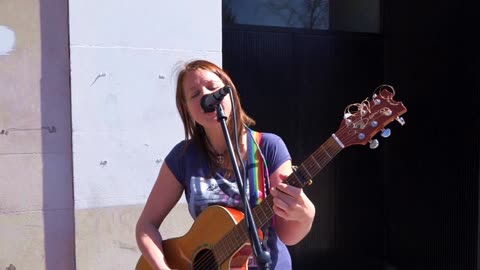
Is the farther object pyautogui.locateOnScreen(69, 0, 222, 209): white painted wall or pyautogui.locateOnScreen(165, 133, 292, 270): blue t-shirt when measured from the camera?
pyautogui.locateOnScreen(69, 0, 222, 209): white painted wall

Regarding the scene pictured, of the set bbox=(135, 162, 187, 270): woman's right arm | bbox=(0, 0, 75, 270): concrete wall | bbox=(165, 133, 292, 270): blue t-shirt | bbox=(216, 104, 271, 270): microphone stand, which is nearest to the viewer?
bbox=(216, 104, 271, 270): microphone stand

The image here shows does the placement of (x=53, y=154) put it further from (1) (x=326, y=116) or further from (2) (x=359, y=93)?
(2) (x=359, y=93)

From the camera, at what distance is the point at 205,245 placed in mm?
2207

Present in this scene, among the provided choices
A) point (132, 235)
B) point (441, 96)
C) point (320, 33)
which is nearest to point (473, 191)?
point (441, 96)

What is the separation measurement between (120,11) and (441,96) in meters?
2.53

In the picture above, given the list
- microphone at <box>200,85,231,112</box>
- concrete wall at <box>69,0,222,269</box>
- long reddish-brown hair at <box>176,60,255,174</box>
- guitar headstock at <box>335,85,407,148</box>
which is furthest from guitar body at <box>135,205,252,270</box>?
concrete wall at <box>69,0,222,269</box>

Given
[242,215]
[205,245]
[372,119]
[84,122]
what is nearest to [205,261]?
[205,245]

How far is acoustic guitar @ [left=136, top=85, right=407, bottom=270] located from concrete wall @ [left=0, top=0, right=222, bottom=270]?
Answer: 1.07 m

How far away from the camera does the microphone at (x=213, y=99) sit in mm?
1808

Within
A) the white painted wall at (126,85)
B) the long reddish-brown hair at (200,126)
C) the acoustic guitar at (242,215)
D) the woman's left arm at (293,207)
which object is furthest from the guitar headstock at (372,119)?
the white painted wall at (126,85)

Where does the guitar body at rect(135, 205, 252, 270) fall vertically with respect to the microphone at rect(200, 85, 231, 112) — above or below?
below

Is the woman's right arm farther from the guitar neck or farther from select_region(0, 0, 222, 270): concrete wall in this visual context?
select_region(0, 0, 222, 270): concrete wall

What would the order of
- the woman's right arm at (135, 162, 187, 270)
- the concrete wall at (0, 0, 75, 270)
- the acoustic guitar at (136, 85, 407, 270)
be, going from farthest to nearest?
1. the concrete wall at (0, 0, 75, 270)
2. the woman's right arm at (135, 162, 187, 270)
3. the acoustic guitar at (136, 85, 407, 270)

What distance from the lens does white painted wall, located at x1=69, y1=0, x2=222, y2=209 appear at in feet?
11.0
